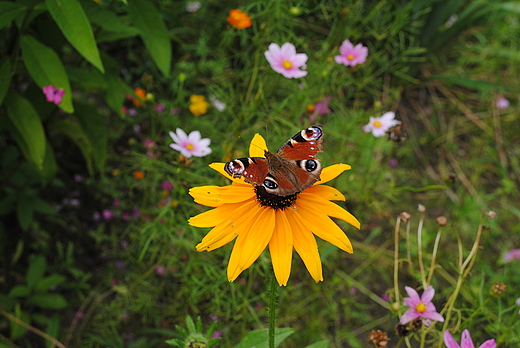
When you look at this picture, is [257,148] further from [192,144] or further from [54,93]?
[54,93]

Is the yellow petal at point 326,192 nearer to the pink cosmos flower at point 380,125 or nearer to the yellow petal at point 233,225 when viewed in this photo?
the yellow petal at point 233,225

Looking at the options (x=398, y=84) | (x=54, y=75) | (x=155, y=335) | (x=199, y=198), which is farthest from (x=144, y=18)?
(x=398, y=84)

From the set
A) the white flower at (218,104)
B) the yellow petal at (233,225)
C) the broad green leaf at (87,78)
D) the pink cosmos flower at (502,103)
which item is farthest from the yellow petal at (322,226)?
the pink cosmos flower at (502,103)

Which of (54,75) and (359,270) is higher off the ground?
(54,75)

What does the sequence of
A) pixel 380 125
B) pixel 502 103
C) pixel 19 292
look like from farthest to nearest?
pixel 502 103, pixel 380 125, pixel 19 292

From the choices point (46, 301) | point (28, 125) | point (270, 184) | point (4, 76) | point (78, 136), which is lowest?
point (46, 301)

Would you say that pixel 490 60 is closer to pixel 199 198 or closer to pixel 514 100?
pixel 514 100

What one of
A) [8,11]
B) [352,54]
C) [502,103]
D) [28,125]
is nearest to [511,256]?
[502,103]
